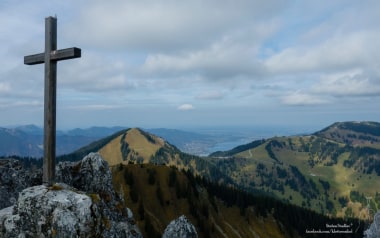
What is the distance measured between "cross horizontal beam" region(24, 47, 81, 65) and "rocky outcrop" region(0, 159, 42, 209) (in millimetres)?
6790

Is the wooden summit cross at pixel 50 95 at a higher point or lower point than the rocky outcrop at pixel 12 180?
higher

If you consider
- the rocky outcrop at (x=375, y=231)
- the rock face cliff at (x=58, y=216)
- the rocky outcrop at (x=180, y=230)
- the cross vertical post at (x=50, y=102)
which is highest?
the cross vertical post at (x=50, y=102)

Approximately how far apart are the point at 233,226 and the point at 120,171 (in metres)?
70.0

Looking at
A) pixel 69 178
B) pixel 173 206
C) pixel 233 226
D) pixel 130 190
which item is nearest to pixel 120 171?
pixel 130 190

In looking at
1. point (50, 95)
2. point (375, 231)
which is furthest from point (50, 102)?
point (375, 231)

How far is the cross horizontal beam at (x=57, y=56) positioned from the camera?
1578 cm

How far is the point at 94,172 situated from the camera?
21.1m

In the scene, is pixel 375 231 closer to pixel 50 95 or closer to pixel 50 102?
pixel 50 102

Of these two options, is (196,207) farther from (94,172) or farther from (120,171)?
(94,172)

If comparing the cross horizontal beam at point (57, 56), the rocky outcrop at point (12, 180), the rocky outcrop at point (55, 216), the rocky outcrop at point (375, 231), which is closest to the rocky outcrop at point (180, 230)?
the rocky outcrop at point (55, 216)

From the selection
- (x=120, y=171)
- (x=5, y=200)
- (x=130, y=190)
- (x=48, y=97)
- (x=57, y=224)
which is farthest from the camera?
(x=120, y=171)

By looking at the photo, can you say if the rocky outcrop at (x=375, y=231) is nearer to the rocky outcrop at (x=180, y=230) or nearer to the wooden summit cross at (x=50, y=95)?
the rocky outcrop at (x=180, y=230)

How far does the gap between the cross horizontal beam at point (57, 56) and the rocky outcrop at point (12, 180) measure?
6.79 m

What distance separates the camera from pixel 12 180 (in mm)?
20812
